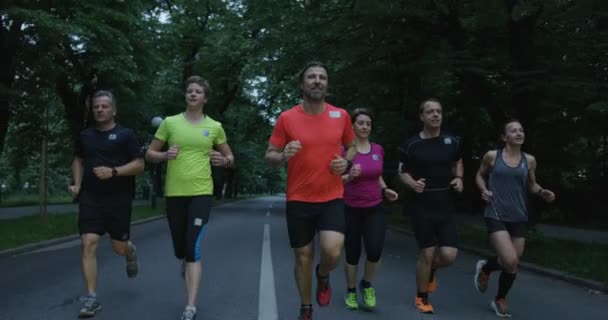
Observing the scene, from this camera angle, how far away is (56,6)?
15.3m

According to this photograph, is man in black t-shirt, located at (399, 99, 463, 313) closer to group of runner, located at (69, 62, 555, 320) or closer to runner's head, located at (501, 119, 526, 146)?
group of runner, located at (69, 62, 555, 320)

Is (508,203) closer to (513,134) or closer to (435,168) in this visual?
(513,134)

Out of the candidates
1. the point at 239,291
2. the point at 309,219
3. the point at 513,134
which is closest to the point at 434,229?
the point at 513,134

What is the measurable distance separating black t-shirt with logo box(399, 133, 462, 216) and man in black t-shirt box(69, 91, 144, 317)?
2565mm

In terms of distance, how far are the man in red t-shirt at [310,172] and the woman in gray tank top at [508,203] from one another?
6.31 ft

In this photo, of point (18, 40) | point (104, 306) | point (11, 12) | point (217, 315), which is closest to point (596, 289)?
point (217, 315)

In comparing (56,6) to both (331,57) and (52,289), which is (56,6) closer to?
(331,57)

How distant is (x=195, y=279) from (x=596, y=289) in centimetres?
526

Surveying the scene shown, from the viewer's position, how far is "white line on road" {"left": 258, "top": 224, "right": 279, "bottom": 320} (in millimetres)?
5363

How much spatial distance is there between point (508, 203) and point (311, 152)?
231cm

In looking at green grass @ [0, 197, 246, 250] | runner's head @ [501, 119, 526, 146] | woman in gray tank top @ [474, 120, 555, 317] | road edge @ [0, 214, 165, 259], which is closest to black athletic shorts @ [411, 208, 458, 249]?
woman in gray tank top @ [474, 120, 555, 317]

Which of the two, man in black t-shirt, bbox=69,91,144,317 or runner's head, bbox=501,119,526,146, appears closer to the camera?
man in black t-shirt, bbox=69,91,144,317

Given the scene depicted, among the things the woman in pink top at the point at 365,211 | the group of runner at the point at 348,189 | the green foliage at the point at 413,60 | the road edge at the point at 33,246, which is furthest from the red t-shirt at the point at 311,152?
the road edge at the point at 33,246

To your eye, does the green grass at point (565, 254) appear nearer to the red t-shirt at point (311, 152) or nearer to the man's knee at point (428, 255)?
the man's knee at point (428, 255)
